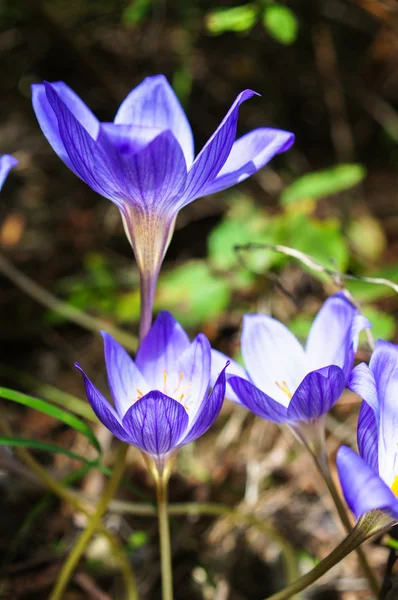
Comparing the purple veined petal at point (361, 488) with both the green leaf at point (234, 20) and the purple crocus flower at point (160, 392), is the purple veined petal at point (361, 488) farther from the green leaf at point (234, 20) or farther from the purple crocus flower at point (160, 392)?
the green leaf at point (234, 20)

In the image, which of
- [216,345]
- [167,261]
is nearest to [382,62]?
[167,261]

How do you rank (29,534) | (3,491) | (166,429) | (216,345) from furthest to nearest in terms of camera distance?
(216,345), (3,491), (29,534), (166,429)

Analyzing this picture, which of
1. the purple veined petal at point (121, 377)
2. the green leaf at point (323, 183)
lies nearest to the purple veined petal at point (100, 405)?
the purple veined petal at point (121, 377)

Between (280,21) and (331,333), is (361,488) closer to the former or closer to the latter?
(331,333)

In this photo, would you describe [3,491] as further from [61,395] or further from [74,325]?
[74,325]

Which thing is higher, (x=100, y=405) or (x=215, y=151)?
(x=215, y=151)

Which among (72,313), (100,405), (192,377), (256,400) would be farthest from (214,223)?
(100,405)
